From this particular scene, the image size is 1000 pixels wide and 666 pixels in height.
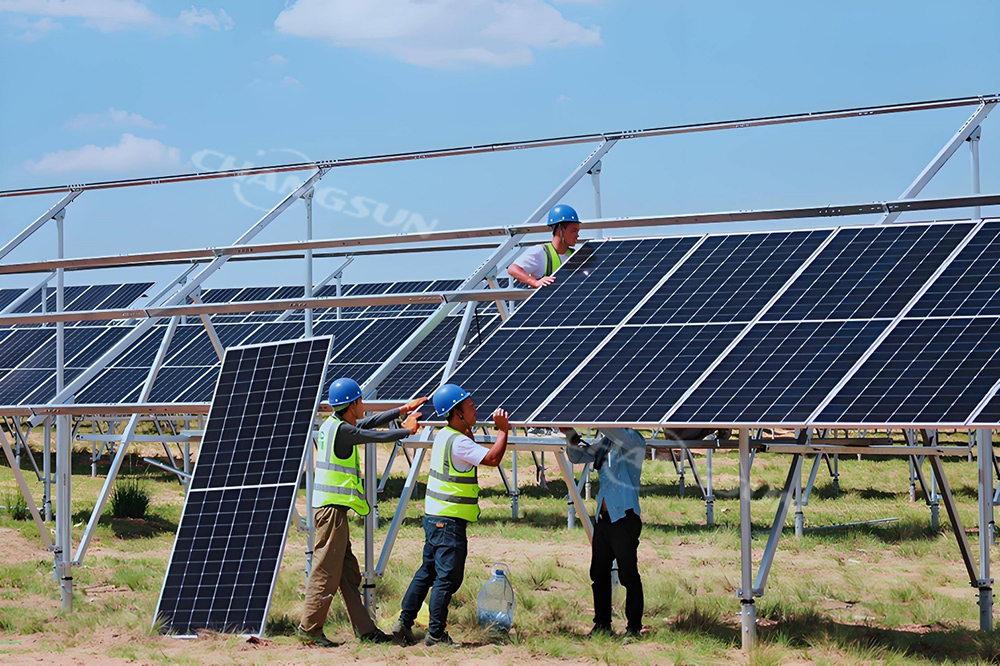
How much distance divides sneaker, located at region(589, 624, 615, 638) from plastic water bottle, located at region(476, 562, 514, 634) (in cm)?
87

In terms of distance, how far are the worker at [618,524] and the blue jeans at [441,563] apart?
1175mm

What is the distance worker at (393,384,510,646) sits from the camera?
9.98 meters

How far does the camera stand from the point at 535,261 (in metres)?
11.9

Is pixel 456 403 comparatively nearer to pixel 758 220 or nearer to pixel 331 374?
pixel 758 220

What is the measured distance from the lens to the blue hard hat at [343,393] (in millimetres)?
10844

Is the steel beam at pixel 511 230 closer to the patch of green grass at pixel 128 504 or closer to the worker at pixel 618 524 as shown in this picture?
the worker at pixel 618 524

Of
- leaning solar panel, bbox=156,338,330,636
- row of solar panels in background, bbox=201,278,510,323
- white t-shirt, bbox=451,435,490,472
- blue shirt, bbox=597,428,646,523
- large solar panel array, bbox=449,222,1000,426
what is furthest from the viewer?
row of solar panels in background, bbox=201,278,510,323

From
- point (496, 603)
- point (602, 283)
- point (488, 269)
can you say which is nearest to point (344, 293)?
point (488, 269)

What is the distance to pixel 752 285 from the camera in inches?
416

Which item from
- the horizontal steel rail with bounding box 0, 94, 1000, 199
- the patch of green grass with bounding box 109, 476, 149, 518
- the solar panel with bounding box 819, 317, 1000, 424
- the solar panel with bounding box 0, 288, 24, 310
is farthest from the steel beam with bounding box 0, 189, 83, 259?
the solar panel with bounding box 0, 288, 24, 310

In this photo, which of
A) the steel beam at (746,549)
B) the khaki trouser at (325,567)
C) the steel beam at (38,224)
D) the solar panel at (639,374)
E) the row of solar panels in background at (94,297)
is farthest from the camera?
the row of solar panels in background at (94,297)

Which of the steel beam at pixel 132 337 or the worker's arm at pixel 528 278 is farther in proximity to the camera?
the steel beam at pixel 132 337

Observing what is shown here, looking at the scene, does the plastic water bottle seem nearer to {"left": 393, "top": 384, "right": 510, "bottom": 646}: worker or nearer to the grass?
the grass

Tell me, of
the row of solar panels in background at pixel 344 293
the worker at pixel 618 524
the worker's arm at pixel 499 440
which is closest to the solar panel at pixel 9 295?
the row of solar panels in background at pixel 344 293
